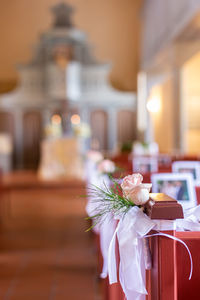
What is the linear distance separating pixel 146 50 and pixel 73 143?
3.62 meters

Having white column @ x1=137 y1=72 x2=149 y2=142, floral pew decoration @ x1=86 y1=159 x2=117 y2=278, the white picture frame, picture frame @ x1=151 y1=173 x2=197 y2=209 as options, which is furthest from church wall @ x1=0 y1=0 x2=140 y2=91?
picture frame @ x1=151 y1=173 x2=197 y2=209

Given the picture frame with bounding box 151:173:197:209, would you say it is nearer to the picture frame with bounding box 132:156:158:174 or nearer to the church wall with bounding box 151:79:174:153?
the picture frame with bounding box 132:156:158:174

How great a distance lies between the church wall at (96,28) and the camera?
1399cm

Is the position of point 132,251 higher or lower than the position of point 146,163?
lower

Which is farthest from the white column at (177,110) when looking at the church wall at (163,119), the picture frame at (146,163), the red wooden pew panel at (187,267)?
the red wooden pew panel at (187,267)

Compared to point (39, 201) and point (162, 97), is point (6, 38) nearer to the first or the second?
point (162, 97)

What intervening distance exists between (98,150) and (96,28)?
4718 mm

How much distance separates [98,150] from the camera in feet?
43.0

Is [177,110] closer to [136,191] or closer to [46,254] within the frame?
[46,254]

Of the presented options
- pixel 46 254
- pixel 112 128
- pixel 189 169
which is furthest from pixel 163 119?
pixel 46 254

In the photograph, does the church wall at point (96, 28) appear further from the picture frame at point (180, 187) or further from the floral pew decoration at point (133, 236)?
the floral pew decoration at point (133, 236)

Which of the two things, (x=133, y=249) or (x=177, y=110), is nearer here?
(x=133, y=249)

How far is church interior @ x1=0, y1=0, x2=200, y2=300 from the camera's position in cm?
153

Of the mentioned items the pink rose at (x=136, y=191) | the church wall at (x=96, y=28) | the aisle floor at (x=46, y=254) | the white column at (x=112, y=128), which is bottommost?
the aisle floor at (x=46, y=254)
